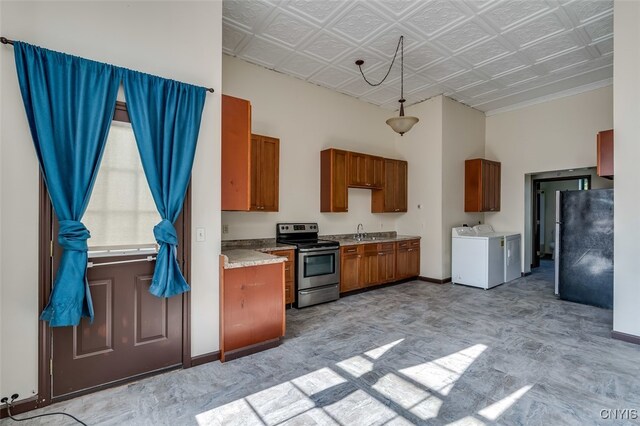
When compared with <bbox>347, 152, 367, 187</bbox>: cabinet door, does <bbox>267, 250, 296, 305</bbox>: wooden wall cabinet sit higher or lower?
lower

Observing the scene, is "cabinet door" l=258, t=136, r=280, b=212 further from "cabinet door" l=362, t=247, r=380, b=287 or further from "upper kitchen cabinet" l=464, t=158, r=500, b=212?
"upper kitchen cabinet" l=464, t=158, r=500, b=212

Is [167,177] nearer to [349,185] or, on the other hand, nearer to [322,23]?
[322,23]

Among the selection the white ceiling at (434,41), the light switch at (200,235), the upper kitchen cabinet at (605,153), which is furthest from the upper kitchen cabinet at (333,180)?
the upper kitchen cabinet at (605,153)

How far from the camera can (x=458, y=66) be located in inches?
183

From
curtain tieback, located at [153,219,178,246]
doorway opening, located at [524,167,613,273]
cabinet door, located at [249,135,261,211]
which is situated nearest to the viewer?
curtain tieback, located at [153,219,178,246]

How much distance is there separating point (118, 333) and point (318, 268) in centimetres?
271

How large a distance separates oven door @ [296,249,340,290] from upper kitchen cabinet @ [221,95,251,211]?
1.61m

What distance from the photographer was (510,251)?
6.04m

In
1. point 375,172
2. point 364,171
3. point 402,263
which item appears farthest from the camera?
point 402,263

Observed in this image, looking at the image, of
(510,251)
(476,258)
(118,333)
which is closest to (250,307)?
(118,333)

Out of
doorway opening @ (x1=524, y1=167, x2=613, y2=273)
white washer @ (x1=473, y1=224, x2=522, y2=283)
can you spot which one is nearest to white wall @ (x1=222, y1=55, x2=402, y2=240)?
white washer @ (x1=473, y1=224, x2=522, y2=283)

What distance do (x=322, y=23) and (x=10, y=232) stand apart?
3.61 meters

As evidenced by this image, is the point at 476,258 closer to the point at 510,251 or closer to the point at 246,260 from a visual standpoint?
Answer: the point at 510,251

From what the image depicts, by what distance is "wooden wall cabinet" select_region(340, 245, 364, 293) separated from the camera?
493 cm
